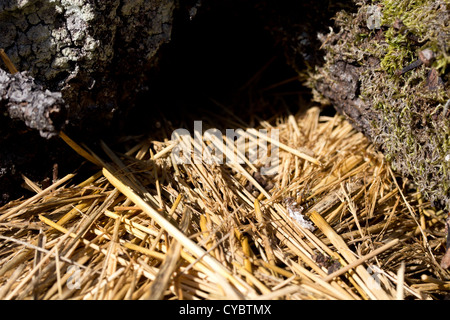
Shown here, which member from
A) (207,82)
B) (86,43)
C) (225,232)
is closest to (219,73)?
(207,82)

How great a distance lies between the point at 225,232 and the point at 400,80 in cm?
73

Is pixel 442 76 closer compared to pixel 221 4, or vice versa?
pixel 442 76

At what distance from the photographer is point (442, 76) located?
1.09 meters

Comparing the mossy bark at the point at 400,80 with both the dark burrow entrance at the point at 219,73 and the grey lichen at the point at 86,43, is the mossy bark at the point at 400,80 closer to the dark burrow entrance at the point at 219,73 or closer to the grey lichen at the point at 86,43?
the dark burrow entrance at the point at 219,73

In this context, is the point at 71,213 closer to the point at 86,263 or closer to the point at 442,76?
the point at 86,263

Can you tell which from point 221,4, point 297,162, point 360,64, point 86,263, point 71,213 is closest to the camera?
point 86,263

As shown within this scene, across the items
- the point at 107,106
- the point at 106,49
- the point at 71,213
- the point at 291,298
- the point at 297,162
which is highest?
the point at 106,49

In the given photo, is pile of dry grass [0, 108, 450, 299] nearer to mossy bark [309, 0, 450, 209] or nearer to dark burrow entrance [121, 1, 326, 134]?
mossy bark [309, 0, 450, 209]

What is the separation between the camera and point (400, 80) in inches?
47.8

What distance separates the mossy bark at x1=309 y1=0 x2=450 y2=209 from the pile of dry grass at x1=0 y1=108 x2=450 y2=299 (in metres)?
0.15

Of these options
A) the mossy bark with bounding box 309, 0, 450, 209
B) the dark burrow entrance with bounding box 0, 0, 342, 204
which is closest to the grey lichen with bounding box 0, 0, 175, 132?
the dark burrow entrance with bounding box 0, 0, 342, 204

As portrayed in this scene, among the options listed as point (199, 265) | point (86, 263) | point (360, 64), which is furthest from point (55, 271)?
point (360, 64)

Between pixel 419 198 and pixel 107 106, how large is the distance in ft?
3.83
